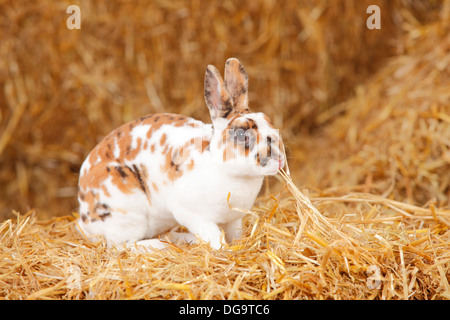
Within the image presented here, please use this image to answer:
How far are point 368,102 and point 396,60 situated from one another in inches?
13.2

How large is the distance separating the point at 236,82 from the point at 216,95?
0.07 meters

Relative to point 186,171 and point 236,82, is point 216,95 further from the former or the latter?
point 186,171

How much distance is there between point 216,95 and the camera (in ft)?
4.81

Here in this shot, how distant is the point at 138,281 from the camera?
1392 millimetres

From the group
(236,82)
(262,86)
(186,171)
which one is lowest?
(186,171)

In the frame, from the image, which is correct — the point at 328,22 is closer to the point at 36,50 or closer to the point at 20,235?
the point at 36,50

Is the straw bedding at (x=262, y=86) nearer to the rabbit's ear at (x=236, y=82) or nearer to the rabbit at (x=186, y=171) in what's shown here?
the rabbit at (x=186, y=171)

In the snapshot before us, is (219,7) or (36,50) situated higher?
(219,7)

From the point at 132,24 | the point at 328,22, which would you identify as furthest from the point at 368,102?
the point at 132,24

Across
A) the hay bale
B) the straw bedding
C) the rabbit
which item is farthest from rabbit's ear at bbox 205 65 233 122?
the straw bedding

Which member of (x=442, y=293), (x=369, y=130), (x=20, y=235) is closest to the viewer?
(x=442, y=293)

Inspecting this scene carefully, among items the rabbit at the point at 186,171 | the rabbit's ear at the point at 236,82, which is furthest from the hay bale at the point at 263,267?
the rabbit's ear at the point at 236,82

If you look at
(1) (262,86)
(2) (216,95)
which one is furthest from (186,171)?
(1) (262,86)

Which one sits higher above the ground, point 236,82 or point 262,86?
point 236,82
